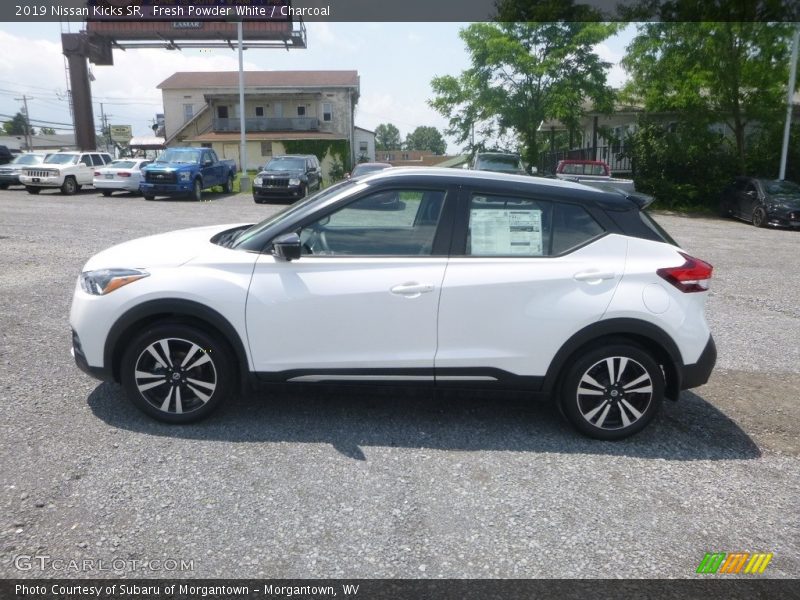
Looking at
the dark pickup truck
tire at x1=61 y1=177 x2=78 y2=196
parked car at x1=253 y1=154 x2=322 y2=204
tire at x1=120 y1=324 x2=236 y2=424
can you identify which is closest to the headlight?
tire at x1=120 y1=324 x2=236 y2=424

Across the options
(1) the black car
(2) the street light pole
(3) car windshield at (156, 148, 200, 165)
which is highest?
(2) the street light pole

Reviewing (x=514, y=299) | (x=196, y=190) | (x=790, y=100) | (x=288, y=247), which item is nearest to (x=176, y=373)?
(x=288, y=247)

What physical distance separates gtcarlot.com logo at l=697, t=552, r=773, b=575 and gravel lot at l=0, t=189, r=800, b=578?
0.05 meters

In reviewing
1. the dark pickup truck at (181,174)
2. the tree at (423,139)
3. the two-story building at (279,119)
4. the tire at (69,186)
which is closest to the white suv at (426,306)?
the dark pickup truck at (181,174)

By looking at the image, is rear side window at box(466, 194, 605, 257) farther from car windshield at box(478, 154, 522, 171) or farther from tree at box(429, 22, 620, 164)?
tree at box(429, 22, 620, 164)

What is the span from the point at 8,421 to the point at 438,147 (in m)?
153

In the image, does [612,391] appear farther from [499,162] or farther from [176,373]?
[499,162]

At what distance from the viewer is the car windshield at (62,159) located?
25.0m

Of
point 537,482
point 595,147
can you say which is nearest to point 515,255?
point 537,482

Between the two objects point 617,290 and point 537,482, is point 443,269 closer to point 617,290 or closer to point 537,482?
point 617,290

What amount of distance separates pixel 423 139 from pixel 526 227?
6397 inches

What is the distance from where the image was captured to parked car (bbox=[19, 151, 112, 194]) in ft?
78.5

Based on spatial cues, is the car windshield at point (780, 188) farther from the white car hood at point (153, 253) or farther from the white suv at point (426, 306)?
the white car hood at point (153, 253)

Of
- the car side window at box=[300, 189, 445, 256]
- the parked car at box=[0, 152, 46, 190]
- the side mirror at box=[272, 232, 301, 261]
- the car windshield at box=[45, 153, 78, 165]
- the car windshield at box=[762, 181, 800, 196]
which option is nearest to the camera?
the side mirror at box=[272, 232, 301, 261]
